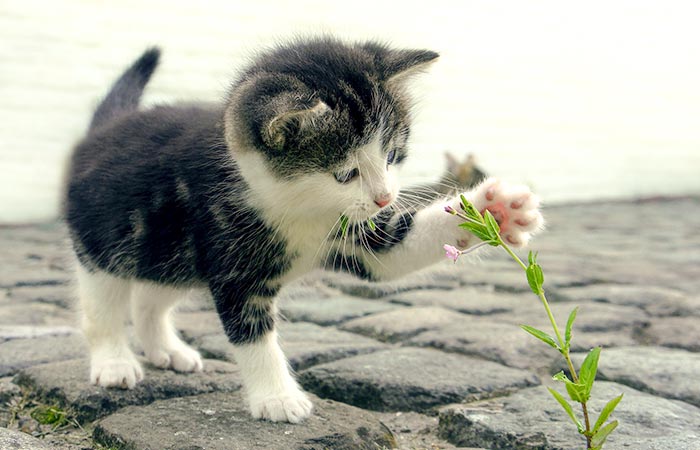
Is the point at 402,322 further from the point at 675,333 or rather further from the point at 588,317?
the point at 675,333

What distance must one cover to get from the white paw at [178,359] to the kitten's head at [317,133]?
2.48 feet

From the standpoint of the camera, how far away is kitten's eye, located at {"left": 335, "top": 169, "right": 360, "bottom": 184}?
6.82ft

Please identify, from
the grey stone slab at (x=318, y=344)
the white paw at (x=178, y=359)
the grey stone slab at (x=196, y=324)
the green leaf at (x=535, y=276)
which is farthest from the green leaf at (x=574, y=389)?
the grey stone slab at (x=196, y=324)

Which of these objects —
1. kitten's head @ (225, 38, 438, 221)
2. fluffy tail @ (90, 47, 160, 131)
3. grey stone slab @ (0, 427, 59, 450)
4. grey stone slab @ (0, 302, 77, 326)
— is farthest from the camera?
grey stone slab @ (0, 302, 77, 326)

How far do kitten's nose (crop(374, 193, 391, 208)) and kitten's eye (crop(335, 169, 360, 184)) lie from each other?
89 millimetres

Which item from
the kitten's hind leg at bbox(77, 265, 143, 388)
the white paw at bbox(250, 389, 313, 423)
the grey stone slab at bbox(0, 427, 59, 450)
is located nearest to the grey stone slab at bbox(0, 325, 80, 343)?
the kitten's hind leg at bbox(77, 265, 143, 388)

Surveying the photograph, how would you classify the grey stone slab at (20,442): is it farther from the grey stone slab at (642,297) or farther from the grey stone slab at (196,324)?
the grey stone slab at (642,297)

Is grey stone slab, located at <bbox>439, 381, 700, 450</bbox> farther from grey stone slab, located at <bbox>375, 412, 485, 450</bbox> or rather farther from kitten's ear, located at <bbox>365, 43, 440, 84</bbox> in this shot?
kitten's ear, located at <bbox>365, 43, 440, 84</bbox>

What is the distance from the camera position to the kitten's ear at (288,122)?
1950 mm

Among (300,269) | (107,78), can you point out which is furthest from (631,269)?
(107,78)

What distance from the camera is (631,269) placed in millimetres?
4660

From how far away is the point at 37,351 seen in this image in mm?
2826

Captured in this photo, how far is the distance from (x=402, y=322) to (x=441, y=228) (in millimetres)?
1046

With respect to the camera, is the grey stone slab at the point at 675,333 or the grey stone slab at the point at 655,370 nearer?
the grey stone slab at the point at 655,370
